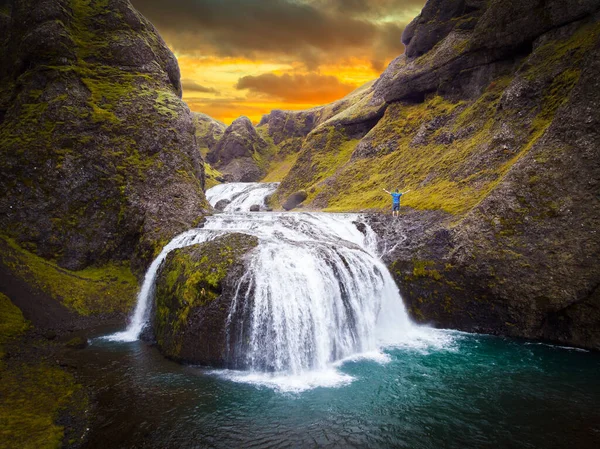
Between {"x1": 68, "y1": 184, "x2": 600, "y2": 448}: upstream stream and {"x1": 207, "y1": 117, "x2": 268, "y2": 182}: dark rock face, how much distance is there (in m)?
81.6

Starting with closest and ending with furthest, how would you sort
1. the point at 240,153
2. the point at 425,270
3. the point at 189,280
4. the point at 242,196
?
the point at 189,280 < the point at 425,270 < the point at 242,196 < the point at 240,153

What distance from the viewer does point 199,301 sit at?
15.2 meters

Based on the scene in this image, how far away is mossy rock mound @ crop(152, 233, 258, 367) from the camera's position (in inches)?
581

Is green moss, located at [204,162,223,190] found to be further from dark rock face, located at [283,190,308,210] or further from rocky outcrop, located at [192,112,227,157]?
dark rock face, located at [283,190,308,210]

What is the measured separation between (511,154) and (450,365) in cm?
1661

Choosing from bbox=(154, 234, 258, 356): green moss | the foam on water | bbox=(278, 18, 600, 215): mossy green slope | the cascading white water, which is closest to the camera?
the foam on water

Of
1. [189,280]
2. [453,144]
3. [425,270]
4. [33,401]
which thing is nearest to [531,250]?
[425,270]

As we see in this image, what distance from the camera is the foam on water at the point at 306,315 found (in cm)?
1428

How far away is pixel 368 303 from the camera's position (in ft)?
59.1

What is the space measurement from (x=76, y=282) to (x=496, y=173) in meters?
29.4

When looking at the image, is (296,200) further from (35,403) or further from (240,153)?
(240,153)

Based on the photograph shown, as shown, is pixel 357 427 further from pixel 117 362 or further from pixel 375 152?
pixel 375 152

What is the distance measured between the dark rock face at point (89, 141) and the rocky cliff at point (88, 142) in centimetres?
8

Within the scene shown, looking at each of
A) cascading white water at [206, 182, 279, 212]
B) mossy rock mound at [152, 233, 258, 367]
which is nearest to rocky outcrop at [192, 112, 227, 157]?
cascading white water at [206, 182, 279, 212]
